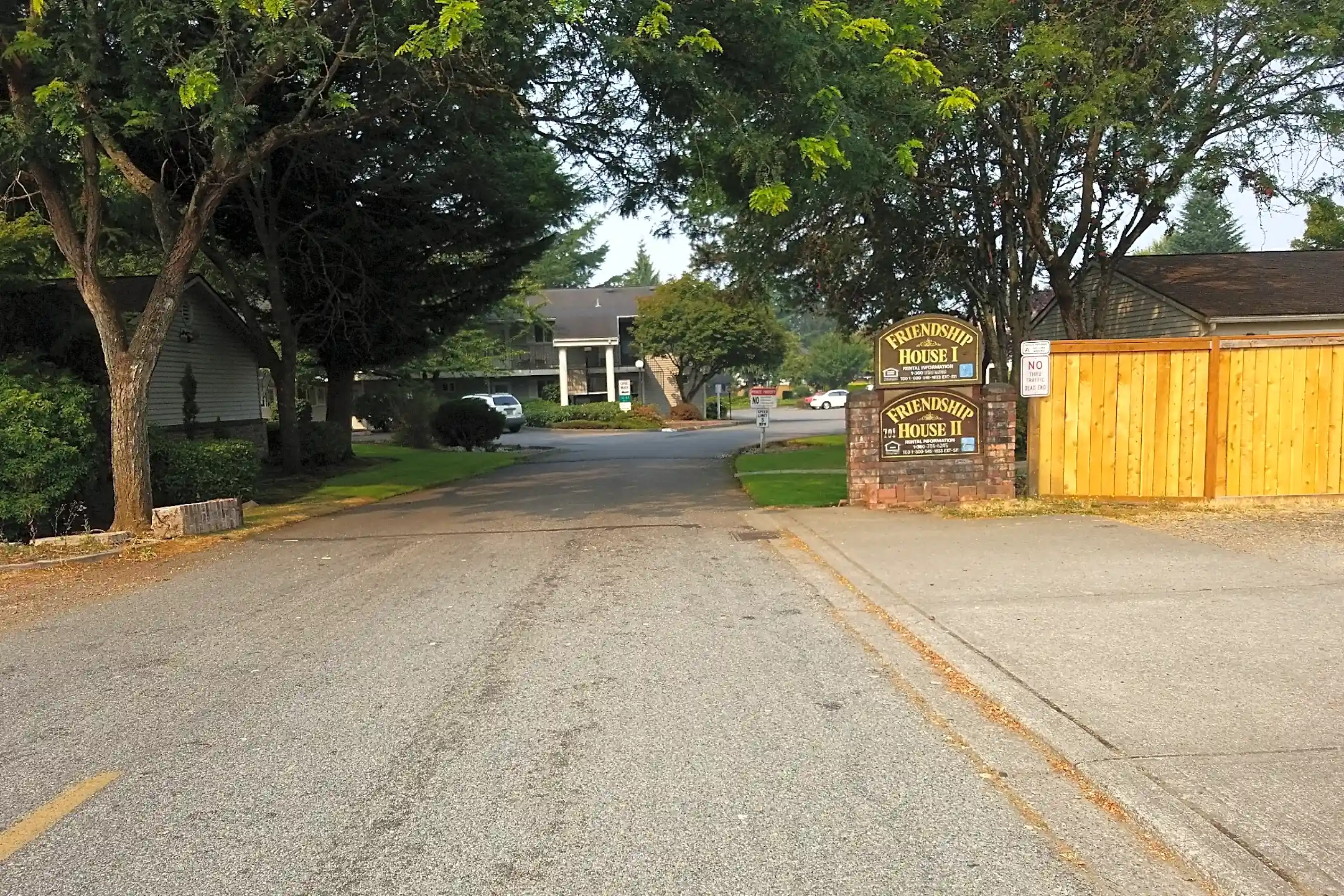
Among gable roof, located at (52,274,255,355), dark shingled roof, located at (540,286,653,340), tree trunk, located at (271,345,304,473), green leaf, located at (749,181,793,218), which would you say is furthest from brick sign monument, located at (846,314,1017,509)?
dark shingled roof, located at (540,286,653,340)

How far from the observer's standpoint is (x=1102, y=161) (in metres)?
18.9

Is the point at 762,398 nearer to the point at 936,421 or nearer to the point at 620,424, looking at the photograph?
the point at 936,421

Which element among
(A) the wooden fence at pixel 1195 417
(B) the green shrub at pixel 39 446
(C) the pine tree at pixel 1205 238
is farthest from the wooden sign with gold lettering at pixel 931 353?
(C) the pine tree at pixel 1205 238

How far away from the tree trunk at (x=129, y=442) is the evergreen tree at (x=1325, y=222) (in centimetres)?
1884

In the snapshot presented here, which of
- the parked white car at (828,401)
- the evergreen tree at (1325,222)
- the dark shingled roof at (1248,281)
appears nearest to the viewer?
the evergreen tree at (1325,222)

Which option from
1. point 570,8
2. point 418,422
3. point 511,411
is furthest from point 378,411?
point 570,8

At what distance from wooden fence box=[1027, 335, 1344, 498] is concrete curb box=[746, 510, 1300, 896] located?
19.1 ft

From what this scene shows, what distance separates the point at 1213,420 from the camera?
480 inches

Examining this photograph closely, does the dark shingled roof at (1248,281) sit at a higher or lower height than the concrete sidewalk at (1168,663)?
higher

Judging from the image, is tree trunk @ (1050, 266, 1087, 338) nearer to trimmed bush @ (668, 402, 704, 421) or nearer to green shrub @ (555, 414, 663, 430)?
green shrub @ (555, 414, 663, 430)

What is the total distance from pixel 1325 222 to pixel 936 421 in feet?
36.7

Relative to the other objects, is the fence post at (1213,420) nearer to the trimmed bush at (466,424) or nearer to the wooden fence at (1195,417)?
the wooden fence at (1195,417)

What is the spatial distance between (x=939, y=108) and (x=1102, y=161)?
7.53 metres

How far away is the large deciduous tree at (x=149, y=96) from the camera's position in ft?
33.9
